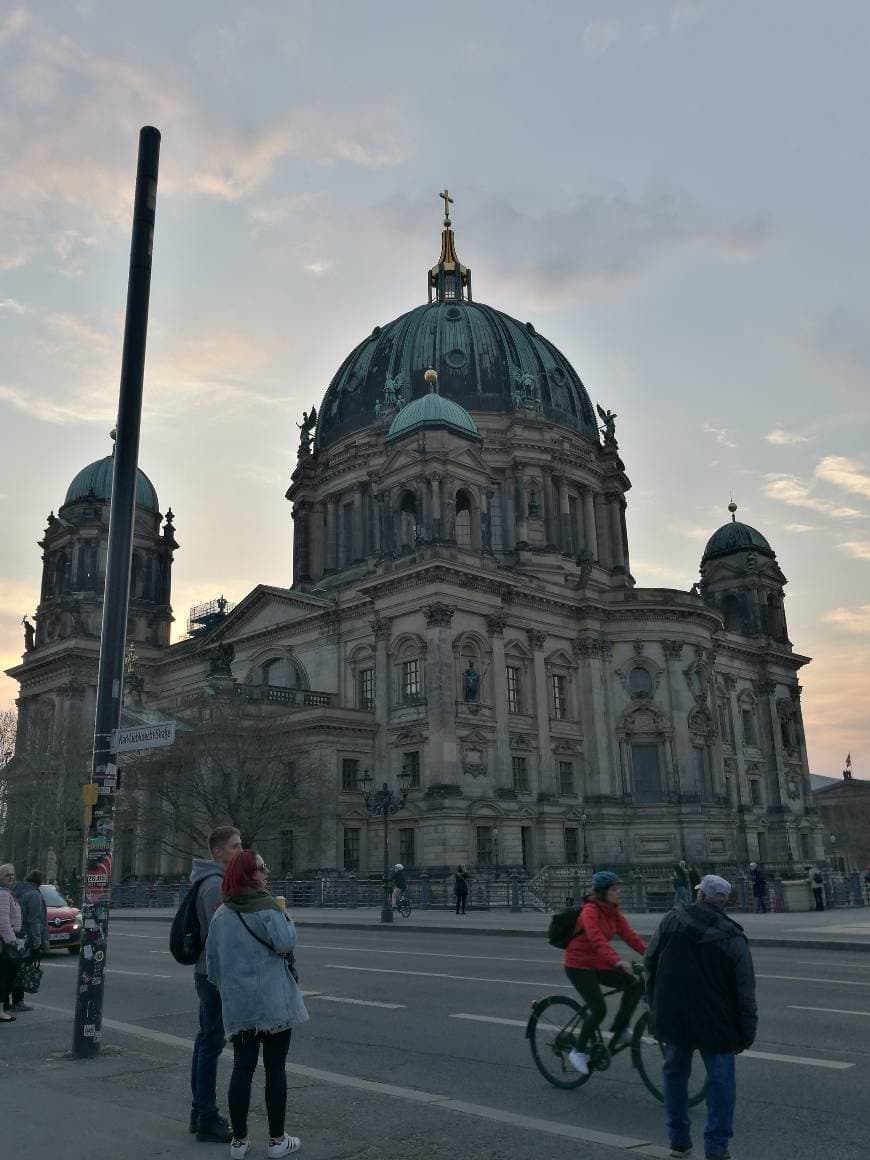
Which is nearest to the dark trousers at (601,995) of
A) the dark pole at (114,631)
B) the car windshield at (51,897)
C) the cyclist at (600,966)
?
the cyclist at (600,966)

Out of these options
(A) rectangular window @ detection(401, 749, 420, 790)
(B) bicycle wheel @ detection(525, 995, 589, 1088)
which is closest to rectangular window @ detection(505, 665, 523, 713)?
(A) rectangular window @ detection(401, 749, 420, 790)

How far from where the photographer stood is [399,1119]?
8.04 m

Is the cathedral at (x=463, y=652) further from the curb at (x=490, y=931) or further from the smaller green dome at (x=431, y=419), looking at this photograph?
the curb at (x=490, y=931)

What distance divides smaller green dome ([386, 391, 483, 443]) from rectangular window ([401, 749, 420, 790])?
17474 millimetres

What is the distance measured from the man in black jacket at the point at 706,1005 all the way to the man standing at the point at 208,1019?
319 centimetres

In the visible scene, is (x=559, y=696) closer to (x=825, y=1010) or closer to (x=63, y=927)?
(x=63, y=927)

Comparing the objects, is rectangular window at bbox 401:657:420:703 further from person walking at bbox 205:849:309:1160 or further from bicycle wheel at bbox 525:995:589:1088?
person walking at bbox 205:849:309:1160

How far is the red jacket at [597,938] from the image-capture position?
8.95 meters

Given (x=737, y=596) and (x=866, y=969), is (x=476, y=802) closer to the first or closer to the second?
(x=866, y=969)

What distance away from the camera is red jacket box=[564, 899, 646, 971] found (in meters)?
8.95

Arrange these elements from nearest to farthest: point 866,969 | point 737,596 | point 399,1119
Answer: point 399,1119 → point 866,969 → point 737,596

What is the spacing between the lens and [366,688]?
181 ft

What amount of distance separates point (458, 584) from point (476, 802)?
10710 mm

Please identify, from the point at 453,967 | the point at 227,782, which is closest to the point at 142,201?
the point at 453,967
